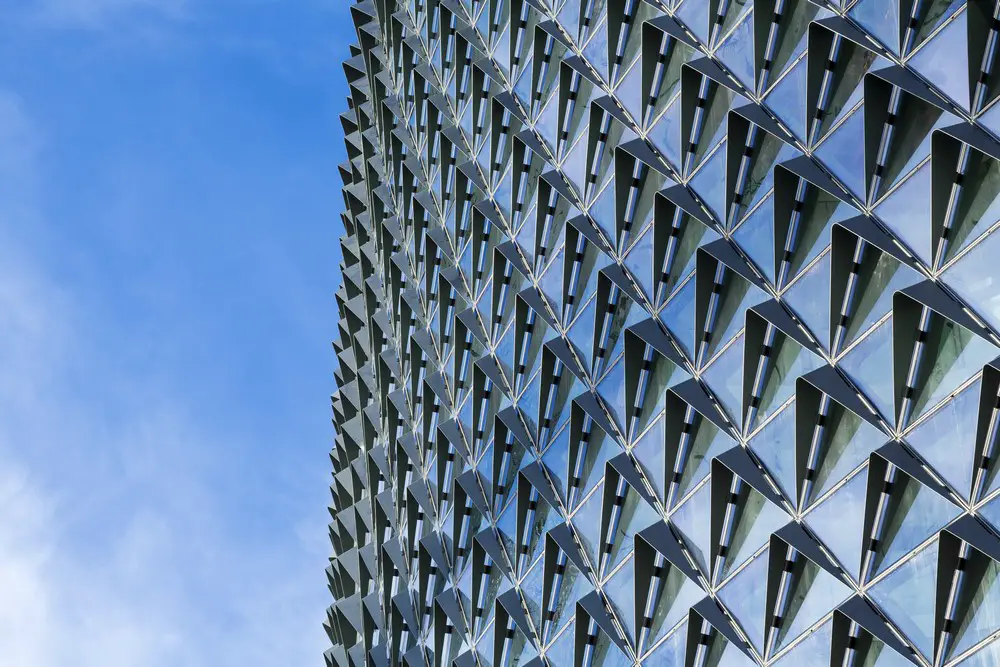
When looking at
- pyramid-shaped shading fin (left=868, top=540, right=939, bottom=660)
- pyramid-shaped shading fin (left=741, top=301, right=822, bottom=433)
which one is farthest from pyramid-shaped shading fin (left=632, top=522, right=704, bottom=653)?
pyramid-shaped shading fin (left=868, top=540, right=939, bottom=660)

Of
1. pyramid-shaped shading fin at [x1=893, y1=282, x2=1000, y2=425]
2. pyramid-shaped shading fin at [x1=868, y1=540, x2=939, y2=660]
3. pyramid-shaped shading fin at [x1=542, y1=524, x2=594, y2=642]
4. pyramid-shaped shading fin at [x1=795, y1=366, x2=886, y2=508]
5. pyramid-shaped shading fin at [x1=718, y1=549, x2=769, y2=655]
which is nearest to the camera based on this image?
pyramid-shaped shading fin at [x1=868, y1=540, x2=939, y2=660]

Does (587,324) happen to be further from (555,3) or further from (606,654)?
(555,3)

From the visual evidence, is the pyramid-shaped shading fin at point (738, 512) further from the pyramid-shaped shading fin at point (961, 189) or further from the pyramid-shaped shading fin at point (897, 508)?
the pyramid-shaped shading fin at point (961, 189)

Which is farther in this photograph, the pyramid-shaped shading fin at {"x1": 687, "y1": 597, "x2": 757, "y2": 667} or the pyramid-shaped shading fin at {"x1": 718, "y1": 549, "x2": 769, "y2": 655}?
the pyramid-shaped shading fin at {"x1": 687, "y1": 597, "x2": 757, "y2": 667}

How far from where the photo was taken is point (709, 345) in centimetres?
2231

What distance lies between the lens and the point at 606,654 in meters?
23.8

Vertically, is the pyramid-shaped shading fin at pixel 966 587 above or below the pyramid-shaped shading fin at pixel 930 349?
below

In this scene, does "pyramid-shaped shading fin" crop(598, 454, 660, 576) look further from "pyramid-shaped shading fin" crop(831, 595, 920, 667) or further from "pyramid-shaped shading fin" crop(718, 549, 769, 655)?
"pyramid-shaped shading fin" crop(831, 595, 920, 667)

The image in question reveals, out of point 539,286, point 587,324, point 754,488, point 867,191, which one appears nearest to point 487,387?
point 539,286

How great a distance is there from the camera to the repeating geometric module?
16.8 meters

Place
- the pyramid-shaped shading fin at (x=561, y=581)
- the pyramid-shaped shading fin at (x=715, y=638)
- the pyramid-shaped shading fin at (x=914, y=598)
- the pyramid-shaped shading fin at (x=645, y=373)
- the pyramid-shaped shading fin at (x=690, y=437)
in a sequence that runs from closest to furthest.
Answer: the pyramid-shaped shading fin at (x=914, y=598) → the pyramid-shaped shading fin at (x=715, y=638) → the pyramid-shaped shading fin at (x=690, y=437) → the pyramid-shaped shading fin at (x=645, y=373) → the pyramid-shaped shading fin at (x=561, y=581)

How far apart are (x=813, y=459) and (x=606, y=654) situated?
23.8ft

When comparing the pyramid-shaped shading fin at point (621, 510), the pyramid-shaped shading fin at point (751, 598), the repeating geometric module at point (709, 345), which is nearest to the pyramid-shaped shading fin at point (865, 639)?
the repeating geometric module at point (709, 345)

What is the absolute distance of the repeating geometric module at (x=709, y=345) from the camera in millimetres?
16781
